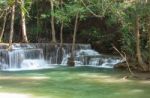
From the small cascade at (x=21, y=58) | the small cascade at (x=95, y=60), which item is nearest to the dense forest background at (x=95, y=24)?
the small cascade at (x=95, y=60)

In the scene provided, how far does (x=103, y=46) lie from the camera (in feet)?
75.0

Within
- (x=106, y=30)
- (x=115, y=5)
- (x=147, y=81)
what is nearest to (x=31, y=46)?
(x=106, y=30)

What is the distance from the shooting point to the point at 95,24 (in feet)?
80.4

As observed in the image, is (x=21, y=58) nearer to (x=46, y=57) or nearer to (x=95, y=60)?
(x=46, y=57)

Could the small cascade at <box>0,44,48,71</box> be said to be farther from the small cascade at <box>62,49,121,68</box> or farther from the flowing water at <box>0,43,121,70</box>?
the small cascade at <box>62,49,121,68</box>

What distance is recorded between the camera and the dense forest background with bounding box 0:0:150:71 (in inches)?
589

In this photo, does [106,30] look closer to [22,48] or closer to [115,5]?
[22,48]

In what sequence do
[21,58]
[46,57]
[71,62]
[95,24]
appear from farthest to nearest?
1. [95,24]
2. [46,57]
3. [71,62]
4. [21,58]

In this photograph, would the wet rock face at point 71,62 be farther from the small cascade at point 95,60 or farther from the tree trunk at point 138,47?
the tree trunk at point 138,47

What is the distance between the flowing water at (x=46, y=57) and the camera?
64.0 feet

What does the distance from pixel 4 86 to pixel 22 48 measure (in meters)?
8.15

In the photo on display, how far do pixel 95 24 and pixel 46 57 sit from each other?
15.2 feet

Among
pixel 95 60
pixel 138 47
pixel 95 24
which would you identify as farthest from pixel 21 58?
pixel 138 47

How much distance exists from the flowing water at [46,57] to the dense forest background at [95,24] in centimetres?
89
